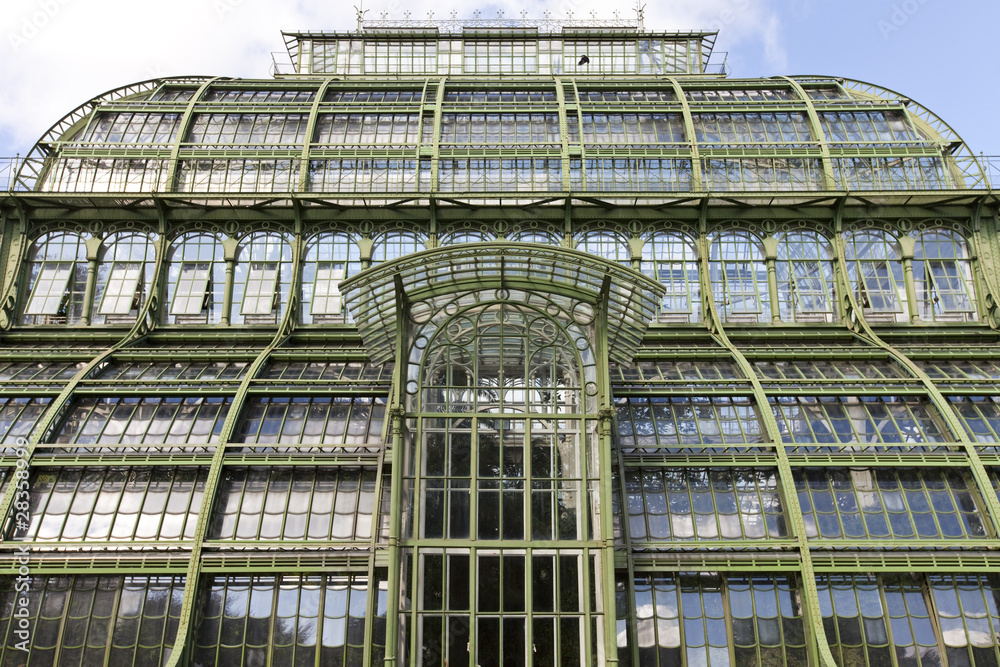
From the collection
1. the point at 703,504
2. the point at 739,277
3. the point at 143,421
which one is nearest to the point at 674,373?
the point at 703,504

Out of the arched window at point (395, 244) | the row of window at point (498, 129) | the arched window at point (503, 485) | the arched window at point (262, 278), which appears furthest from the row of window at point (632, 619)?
the row of window at point (498, 129)

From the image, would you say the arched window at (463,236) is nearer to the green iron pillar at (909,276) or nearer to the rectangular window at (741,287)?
the rectangular window at (741,287)

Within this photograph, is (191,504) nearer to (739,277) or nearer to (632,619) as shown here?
(632,619)

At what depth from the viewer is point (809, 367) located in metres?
25.5

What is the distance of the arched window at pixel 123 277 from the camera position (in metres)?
28.9

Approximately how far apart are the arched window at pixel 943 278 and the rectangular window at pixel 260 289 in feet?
77.0

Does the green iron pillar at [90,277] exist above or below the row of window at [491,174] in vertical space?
below

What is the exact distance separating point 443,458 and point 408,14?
31.7 m

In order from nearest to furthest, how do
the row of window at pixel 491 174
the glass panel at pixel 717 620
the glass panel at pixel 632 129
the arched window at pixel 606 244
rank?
the glass panel at pixel 717 620
the arched window at pixel 606 244
the row of window at pixel 491 174
the glass panel at pixel 632 129

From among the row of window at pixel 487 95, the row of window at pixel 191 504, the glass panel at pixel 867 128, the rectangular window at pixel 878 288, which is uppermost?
the row of window at pixel 487 95

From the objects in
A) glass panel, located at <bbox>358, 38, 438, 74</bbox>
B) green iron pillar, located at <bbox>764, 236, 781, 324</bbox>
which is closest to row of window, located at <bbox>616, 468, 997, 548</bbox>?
green iron pillar, located at <bbox>764, 236, 781, 324</bbox>

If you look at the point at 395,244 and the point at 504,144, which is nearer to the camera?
the point at 395,244

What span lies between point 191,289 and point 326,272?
4.93m

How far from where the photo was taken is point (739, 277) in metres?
29.5
